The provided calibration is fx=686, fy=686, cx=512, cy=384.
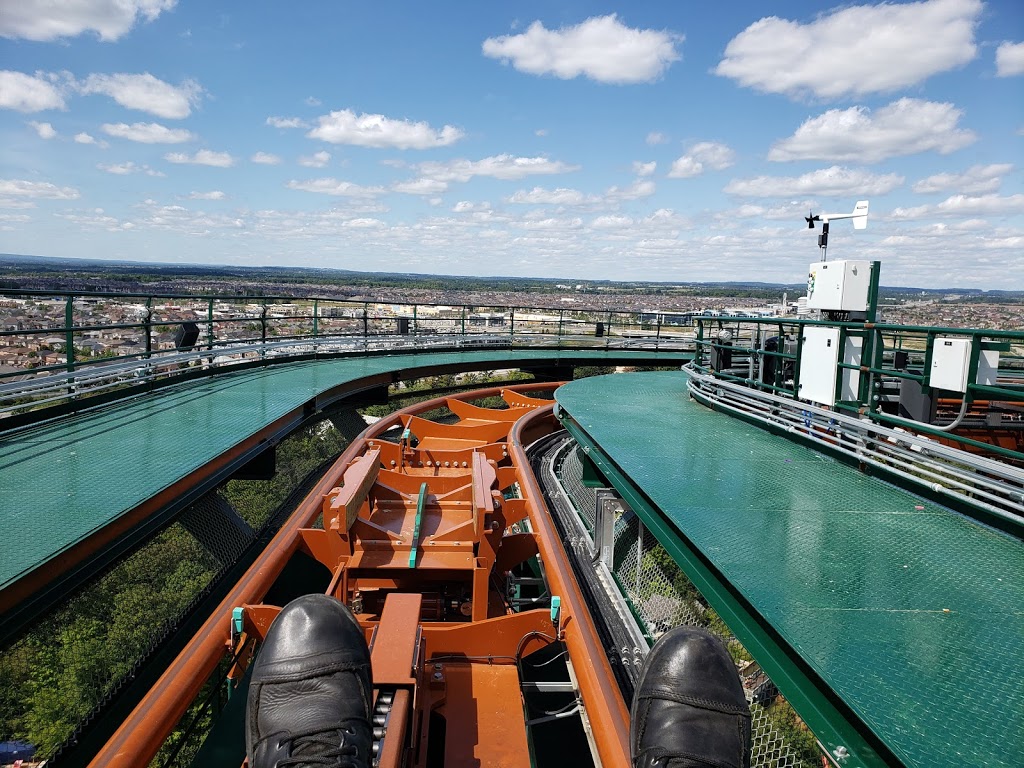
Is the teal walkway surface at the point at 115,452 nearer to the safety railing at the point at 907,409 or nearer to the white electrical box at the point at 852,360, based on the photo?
the safety railing at the point at 907,409

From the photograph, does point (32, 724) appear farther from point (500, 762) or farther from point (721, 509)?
point (721, 509)

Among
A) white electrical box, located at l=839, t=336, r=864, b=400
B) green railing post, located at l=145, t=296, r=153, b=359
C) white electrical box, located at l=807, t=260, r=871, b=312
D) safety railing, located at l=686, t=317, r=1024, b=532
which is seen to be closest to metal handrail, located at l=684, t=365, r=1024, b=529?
safety railing, located at l=686, t=317, r=1024, b=532

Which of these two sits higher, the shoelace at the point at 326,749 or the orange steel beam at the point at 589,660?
the shoelace at the point at 326,749

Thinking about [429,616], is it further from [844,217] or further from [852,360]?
[844,217]

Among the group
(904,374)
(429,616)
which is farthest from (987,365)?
(429,616)

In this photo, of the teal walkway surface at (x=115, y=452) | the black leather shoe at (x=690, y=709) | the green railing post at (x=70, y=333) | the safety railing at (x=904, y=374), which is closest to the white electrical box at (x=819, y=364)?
the safety railing at (x=904, y=374)

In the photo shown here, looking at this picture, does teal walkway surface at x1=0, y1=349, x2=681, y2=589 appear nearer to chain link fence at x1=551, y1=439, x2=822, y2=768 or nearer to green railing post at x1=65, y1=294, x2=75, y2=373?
green railing post at x1=65, y1=294, x2=75, y2=373
